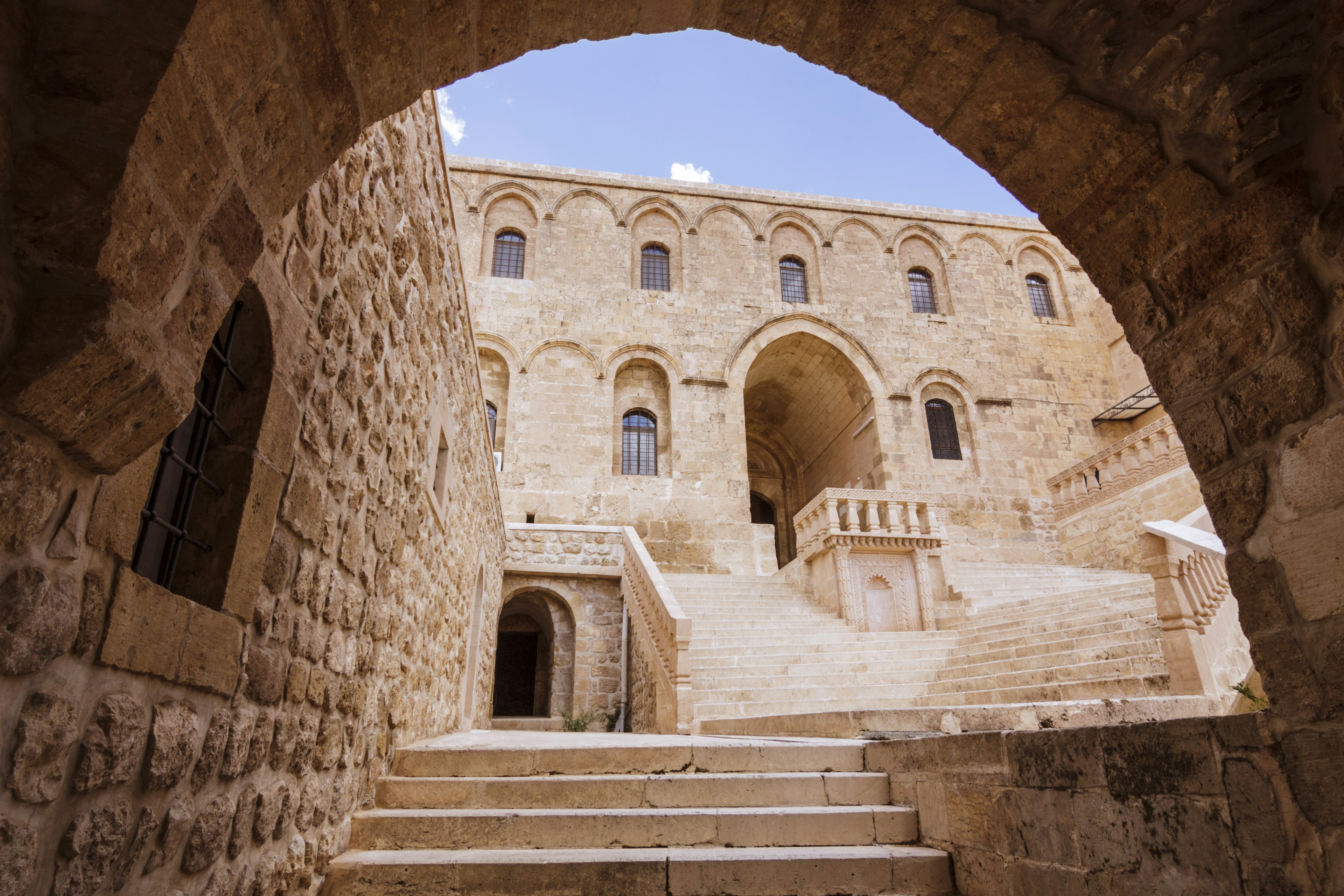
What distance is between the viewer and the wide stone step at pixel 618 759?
4.32 meters

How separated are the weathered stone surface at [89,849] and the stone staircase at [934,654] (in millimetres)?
6200

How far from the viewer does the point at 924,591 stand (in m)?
11.3

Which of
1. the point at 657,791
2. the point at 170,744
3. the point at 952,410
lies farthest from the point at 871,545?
the point at 170,744

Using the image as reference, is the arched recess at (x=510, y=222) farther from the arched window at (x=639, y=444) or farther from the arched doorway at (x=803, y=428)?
the arched doorway at (x=803, y=428)

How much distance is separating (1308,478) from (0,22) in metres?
2.95

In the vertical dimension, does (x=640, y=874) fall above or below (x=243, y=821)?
below

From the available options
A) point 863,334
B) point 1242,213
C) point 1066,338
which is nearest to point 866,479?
point 863,334

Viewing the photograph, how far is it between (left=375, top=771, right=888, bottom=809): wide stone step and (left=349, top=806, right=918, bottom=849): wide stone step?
0.23 m

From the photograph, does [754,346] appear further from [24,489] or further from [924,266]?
[24,489]

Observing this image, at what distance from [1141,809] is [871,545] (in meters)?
9.25

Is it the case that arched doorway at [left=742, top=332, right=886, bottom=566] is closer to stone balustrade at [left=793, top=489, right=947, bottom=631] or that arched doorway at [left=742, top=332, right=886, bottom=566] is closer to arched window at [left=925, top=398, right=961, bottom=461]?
arched window at [left=925, top=398, right=961, bottom=461]

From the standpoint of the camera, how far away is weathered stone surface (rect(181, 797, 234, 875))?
199cm

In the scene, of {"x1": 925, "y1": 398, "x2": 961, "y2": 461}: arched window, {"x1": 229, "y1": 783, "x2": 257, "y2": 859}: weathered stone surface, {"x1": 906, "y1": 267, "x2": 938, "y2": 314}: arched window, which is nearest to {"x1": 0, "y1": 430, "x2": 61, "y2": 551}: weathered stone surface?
{"x1": 229, "y1": 783, "x2": 257, "y2": 859}: weathered stone surface

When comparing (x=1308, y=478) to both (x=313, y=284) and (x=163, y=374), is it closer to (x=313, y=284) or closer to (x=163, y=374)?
(x=163, y=374)
